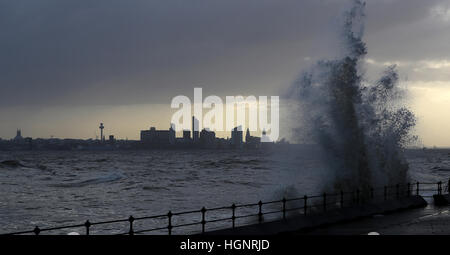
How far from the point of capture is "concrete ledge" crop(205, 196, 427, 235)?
1454 centimetres

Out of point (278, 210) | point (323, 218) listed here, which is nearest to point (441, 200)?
point (278, 210)

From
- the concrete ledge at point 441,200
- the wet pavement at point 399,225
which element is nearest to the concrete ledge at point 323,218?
the wet pavement at point 399,225

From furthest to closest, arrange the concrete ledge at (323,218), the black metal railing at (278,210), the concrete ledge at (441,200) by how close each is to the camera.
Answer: the concrete ledge at (441,200), the black metal railing at (278,210), the concrete ledge at (323,218)

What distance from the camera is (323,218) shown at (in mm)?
17250

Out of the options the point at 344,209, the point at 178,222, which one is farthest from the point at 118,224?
the point at 344,209

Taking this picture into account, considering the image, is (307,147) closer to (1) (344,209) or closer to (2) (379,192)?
(2) (379,192)

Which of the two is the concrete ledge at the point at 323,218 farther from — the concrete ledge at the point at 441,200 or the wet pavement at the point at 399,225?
the concrete ledge at the point at 441,200

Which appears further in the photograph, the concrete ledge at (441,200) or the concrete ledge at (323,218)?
the concrete ledge at (441,200)

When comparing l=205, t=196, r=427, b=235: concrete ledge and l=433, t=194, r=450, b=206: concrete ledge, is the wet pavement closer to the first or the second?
l=205, t=196, r=427, b=235: concrete ledge

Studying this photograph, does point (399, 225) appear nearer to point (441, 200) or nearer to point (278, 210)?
point (441, 200)

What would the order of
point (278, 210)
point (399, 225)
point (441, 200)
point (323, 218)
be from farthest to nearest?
point (278, 210) → point (441, 200) → point (323, 218) → point (399, 225)

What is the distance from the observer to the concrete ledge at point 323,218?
14539 mm
